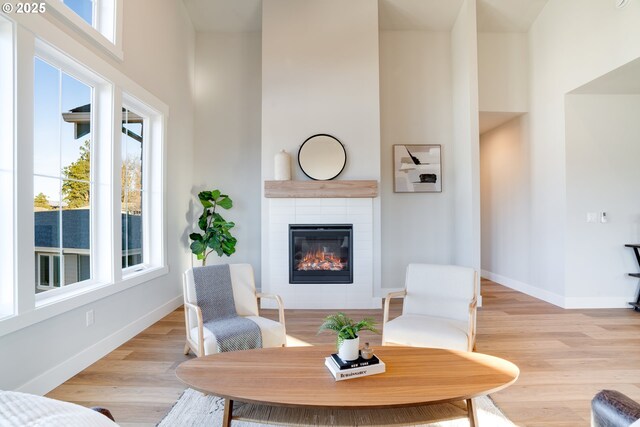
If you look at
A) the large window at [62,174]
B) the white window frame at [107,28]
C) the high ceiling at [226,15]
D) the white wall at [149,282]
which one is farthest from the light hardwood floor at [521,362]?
the high ceiling at [226,15]

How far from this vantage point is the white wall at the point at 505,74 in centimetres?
509

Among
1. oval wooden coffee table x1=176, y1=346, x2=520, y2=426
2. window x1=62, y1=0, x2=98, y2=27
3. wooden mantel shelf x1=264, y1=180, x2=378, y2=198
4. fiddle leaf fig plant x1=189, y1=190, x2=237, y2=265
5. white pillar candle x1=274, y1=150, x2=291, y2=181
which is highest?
window x1=62, y1=0, x2=98, y2=27

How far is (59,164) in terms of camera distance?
105 inches

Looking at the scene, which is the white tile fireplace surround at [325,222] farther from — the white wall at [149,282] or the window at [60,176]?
the window at [60,176]

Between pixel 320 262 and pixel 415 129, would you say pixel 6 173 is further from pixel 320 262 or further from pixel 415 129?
pixel 415 129

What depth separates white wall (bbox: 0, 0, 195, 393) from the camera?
2.24 meters

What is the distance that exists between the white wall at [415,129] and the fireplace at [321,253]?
0.88 metres

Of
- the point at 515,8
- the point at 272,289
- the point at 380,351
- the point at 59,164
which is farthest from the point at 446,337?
the point at 515,8

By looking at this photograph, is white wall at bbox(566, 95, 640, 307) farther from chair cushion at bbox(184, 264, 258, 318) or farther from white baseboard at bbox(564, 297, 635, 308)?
chair cushion at bbox(184, 264, 258, 318)

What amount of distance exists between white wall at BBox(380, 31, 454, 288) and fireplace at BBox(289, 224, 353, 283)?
88 cm

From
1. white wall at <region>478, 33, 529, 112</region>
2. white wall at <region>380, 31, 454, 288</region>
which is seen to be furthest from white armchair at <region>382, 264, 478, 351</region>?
white wall at <region>478, 33, 529, 112</region>

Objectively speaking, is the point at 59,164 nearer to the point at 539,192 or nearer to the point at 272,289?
the point at 272,289

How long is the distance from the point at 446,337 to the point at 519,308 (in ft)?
8.57

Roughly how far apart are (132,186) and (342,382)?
319 centimetres
